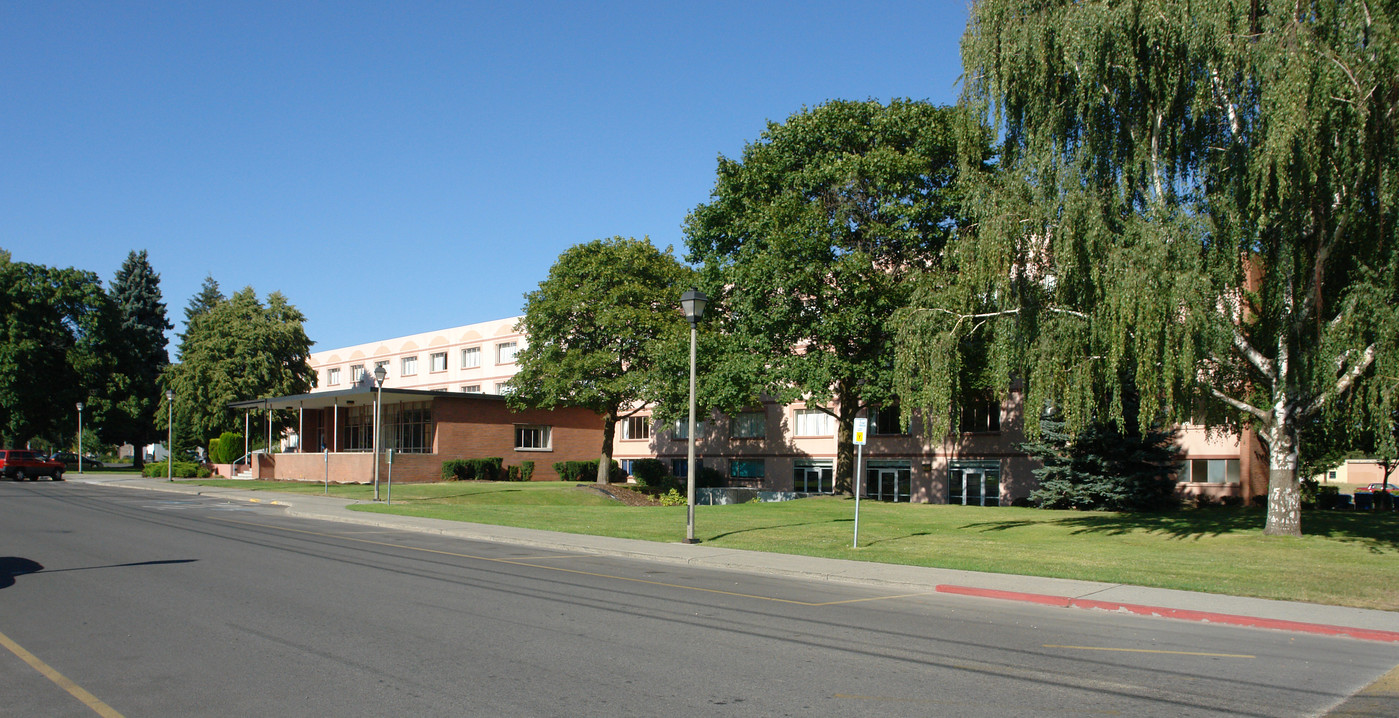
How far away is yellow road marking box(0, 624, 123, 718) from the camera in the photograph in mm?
5973

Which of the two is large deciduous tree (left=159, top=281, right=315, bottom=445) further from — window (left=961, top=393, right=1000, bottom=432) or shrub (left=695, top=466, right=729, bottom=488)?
window (left=961, top=393, right=1000, bottom=432)

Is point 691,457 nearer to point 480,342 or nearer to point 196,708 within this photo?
point 196,708

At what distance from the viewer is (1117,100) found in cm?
1927

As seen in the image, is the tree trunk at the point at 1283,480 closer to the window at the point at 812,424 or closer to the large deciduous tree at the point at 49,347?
the window at the point at 812,424

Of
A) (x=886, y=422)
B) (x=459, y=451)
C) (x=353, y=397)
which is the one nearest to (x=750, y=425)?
(x=886, y=422)

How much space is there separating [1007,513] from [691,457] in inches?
653

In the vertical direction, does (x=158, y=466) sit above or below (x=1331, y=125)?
below

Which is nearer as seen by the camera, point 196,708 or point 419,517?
point 196,708

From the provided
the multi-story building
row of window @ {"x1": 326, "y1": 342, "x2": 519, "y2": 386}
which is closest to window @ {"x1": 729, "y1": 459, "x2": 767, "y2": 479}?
the multi-story building

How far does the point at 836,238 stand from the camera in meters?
32.0

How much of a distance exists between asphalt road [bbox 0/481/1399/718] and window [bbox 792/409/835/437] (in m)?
33.4

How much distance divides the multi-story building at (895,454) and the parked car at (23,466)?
19.6m

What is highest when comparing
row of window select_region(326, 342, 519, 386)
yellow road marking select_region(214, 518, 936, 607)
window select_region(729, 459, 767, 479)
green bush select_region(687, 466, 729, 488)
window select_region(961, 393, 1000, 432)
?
row of window select_region(326, 342, 519, 386)

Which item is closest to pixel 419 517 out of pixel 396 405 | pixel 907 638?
pixel 907 638
